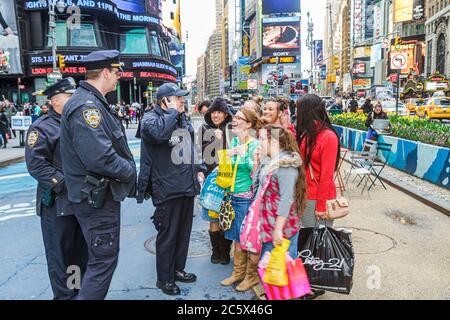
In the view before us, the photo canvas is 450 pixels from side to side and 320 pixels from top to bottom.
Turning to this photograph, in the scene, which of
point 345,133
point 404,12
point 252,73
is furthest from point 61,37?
point 252,73

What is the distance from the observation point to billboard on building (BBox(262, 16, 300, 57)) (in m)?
96.5

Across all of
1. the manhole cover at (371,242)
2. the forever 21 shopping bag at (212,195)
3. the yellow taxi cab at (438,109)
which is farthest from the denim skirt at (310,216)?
the yellow taxi cab at (438,109)

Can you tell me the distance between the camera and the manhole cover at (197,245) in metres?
5.55

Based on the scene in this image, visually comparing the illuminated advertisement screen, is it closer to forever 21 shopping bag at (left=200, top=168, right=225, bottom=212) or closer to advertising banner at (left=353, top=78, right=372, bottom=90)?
forever 21 shopping bag at (left=200, top=168, right=225, bottom=212)

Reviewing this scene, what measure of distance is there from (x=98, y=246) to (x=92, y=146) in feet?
2.39

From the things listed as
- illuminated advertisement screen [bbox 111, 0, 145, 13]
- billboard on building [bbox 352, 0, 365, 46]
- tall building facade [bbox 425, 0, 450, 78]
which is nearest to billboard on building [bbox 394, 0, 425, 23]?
tall building facade [bbox 425, 0, 450, 78]

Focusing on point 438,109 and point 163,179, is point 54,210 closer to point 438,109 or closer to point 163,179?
point 163,179

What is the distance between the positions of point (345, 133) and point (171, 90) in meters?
13.7

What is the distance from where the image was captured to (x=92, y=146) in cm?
298

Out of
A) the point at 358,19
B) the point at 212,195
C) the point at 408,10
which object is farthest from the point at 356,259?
the point at 358,19

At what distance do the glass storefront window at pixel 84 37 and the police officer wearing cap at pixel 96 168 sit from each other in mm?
41113

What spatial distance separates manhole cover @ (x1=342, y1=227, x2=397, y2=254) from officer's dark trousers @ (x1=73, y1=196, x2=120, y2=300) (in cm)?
343

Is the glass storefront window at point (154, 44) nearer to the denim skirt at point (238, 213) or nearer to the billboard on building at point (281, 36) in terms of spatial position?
the denim skirt at point (238, 213)
